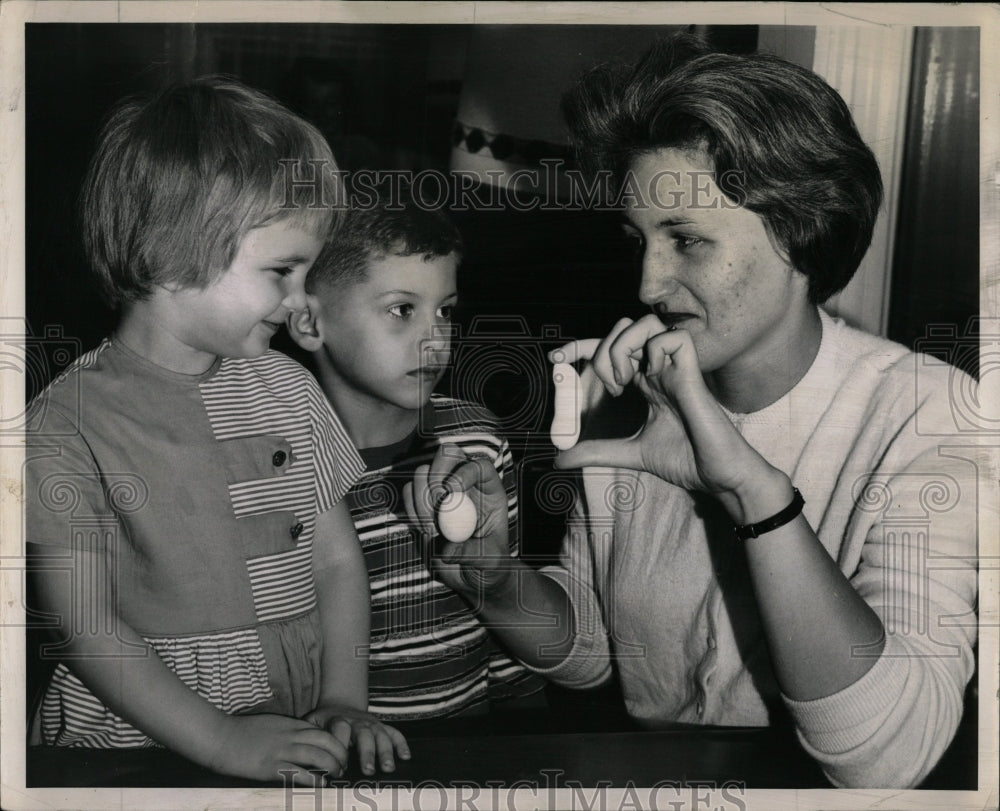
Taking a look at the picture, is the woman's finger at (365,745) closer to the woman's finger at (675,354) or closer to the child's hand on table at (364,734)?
the child's hand on table at (364,734)

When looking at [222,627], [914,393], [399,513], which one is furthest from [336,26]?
[914,393]

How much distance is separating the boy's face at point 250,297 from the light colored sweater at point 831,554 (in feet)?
1.54

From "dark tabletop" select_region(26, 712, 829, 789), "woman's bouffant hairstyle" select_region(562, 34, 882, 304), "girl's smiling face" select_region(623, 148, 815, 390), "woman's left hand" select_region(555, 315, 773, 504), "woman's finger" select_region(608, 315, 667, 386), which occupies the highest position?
"woman's bouffant hairstyle" select_region(562, 34, 882, 304)

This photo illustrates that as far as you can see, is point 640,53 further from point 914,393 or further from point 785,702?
point 785,702

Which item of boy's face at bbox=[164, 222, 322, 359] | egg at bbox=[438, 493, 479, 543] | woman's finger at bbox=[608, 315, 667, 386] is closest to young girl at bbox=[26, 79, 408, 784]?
boy's face at bbox=[164, 222, 322, 359]

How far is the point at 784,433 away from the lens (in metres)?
1.43

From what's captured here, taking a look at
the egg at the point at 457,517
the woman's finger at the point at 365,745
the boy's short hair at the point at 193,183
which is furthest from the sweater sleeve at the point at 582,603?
the boy's short hair at the point at 193,183

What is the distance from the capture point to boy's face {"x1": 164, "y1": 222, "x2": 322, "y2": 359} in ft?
4.52

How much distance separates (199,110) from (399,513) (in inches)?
23.4

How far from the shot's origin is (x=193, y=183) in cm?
137

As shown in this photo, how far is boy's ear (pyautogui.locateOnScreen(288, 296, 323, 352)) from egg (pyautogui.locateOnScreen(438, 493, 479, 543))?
0.88 feet

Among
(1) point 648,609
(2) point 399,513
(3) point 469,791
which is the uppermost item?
(2) point 399,513

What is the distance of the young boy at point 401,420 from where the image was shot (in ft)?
4.58

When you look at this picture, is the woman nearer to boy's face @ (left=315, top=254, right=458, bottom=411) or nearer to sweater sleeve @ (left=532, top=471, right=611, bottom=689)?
sweater sleeve @ (left=532, top=471, right=611, bottom=689)
